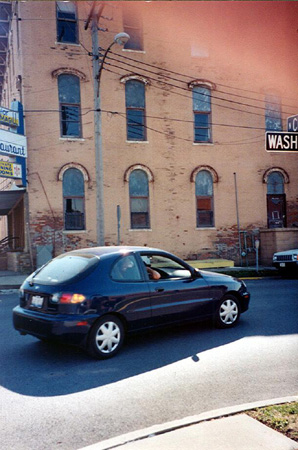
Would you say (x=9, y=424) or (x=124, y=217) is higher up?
(x=124, y=217)

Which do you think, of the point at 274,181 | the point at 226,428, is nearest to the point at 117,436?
the point at 226,428

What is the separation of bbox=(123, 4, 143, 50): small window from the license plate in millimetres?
17388

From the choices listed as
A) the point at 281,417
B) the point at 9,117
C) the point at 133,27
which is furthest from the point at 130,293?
the point at 133,27

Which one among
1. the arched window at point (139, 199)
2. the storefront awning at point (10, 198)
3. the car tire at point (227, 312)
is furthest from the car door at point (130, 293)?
the arched window at point (139, 199)

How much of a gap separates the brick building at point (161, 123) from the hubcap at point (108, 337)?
40.4 feet

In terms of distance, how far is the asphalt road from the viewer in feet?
13.1

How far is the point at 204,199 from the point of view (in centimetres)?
2155

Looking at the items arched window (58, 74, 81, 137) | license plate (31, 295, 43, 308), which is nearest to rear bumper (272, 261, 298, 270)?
arched window (58, 74, 81, 137)

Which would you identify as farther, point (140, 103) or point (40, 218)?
point (140, 103)

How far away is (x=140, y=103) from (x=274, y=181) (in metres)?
8.12

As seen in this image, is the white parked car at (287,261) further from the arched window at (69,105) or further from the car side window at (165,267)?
the arched window at (69,105)

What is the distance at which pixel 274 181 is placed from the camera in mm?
22828

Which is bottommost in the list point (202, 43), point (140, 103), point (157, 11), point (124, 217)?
point (124, 217)

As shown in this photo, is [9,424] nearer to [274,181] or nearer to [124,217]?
[124,217]
